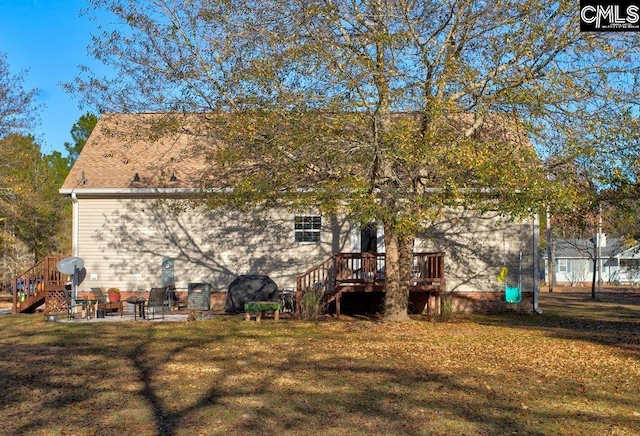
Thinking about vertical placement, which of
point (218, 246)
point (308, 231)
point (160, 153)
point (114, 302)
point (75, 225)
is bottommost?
point (114, 302)

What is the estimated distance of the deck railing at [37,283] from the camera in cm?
2031

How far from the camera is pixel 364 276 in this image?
19.1 metres

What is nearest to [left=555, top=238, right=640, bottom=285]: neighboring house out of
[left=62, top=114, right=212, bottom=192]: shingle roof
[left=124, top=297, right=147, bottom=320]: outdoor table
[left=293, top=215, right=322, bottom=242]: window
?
[left=293, top=215, right=322, bottom=242]: window

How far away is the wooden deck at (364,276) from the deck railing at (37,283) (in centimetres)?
708

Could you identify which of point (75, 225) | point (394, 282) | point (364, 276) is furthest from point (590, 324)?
point (75, 225)

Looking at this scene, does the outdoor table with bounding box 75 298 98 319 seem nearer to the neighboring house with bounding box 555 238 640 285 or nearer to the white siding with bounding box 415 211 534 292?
the white siding with bounding box 415 211 534 292

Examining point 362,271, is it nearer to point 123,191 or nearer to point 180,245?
point 180,245

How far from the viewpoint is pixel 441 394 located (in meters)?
8.72

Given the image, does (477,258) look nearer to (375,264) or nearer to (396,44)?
(375,264)

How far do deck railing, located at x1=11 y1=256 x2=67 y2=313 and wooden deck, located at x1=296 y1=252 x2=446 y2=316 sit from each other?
23.2 ft

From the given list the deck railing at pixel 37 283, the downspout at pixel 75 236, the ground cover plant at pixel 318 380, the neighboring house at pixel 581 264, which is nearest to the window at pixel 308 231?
the ground cover plant at pixel 318 380

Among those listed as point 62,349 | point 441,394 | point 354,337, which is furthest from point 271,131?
point 441,394

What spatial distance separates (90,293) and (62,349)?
8270mm

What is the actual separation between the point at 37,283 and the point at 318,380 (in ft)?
45.5
